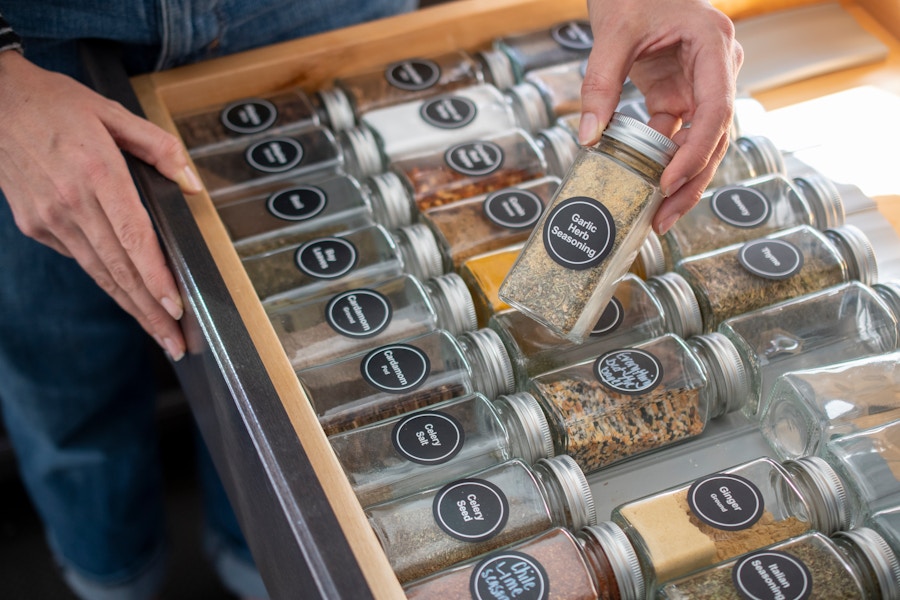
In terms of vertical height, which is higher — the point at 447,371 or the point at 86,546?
the point at 447,371

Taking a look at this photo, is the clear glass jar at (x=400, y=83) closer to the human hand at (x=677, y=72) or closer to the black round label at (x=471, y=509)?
the human hand at (x=677, y=72)

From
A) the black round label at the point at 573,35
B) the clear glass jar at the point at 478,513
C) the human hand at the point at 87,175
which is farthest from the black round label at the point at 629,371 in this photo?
the black round label at the point at 573,35

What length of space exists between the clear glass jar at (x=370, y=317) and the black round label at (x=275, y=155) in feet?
0.76

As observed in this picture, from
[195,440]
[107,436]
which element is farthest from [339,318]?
[195,440]

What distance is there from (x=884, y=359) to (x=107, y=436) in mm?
1101

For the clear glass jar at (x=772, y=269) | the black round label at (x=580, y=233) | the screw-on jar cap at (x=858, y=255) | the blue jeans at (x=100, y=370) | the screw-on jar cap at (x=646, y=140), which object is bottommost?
the blue jeans at (x=100, y=370)

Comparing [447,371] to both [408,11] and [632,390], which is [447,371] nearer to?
[632,390]

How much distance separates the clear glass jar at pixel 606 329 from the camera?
40.1 inches

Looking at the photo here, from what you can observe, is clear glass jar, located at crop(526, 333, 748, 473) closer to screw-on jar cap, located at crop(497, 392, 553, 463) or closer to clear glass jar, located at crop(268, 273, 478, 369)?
Result: screw-on jar cap, located at crop(497, 392, 553, 463)

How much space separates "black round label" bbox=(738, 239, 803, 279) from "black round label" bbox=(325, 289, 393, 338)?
1.31 feet

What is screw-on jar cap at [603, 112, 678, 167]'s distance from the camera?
2.88ft

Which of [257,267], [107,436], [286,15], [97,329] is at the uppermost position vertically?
[286,15]

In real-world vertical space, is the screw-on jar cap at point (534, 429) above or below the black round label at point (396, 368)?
above

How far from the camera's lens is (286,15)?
4.26ft
